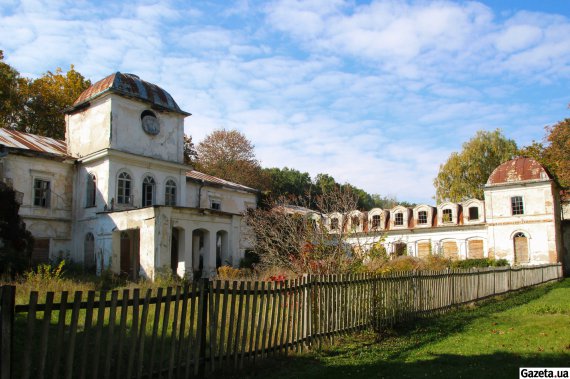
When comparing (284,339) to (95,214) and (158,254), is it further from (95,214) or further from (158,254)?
(95,214)

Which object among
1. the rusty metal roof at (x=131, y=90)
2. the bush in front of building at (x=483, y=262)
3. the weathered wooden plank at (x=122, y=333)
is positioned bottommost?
the bush in front of building at (x=483, y=262)

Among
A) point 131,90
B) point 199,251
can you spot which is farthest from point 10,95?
point 199,251

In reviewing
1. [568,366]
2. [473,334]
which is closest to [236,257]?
[473,334]

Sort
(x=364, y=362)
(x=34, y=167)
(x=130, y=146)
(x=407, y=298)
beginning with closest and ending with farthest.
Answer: (x=364, y=362)
(x=407, y=298)
(x=34, y=167)
(x=130, y=146)

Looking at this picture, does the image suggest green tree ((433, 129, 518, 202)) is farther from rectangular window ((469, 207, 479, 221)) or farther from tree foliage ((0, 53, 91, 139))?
tree foliage ((0, 53, 91, 139))

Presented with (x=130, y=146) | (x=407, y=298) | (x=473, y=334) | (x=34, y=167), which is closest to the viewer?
Answer: (x=473, y=334)

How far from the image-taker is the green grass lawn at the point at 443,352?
6.63 meters

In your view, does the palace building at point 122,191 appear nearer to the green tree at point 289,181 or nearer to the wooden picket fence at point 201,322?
the wooden picket fence at point 201,322

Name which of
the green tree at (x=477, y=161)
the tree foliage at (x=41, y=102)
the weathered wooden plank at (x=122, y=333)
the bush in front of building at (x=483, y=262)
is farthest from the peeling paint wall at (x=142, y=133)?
Result: the green tree at (x=477, y=161)

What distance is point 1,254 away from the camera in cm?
1712

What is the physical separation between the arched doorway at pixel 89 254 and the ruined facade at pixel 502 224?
16.3m

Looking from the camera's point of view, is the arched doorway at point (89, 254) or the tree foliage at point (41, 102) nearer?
the arched doorway at point (89, 254)

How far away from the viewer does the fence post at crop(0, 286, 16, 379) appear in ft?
14.1

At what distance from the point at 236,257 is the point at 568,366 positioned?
20.3 m
